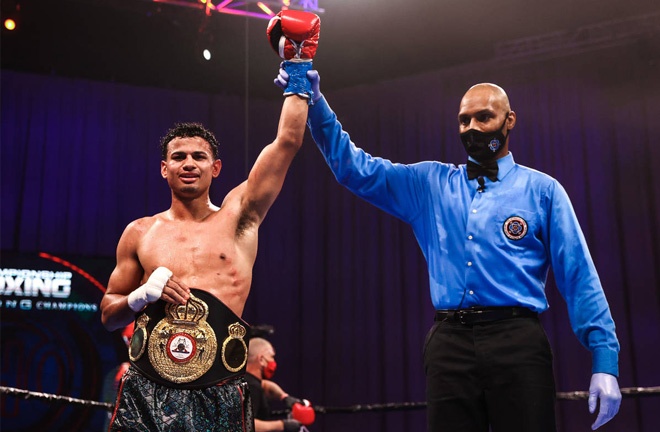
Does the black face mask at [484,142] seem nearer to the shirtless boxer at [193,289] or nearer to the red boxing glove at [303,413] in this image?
the shirtless boxer at [193,289]

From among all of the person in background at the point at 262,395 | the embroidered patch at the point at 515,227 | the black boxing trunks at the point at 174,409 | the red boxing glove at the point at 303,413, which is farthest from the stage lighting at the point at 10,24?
the embroidered patch at the point at 515,227

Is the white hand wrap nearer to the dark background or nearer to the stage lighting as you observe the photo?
the dark background

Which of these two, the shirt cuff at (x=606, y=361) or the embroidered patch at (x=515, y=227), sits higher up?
the embroidered patch at (x=515, y=227)

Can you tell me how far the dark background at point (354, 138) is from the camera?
564 cm

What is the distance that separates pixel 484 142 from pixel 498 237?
311mm

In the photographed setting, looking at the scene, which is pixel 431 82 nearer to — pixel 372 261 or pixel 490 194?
pixel 372 261

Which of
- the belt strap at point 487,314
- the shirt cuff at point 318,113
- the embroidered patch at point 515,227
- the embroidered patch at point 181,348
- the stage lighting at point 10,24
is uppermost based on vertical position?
the stage lighting at point 10,24

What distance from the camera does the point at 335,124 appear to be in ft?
7.32

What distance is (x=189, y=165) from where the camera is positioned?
218 centimetres

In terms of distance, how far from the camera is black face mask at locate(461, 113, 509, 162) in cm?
212

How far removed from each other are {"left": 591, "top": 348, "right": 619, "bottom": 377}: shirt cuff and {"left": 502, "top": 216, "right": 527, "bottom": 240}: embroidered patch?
1.26 feet

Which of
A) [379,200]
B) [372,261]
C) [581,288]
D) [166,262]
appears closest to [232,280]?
[166,262]

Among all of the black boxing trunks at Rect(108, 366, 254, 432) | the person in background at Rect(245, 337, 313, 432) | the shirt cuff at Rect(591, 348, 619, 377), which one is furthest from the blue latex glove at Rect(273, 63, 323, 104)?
the person in background at Rect(245, 337, 313, 432)

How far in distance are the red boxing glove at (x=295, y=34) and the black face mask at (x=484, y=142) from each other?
558 millimetres
